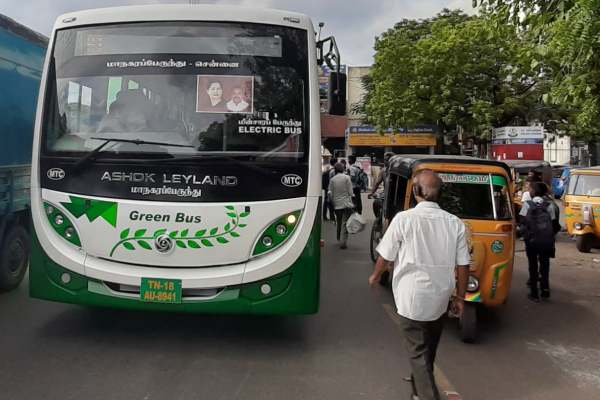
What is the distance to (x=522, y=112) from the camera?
29344 millimetres

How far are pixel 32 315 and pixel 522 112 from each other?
1110 inches

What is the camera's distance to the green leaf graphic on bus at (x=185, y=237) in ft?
15.0

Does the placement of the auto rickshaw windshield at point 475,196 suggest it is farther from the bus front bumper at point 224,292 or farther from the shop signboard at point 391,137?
the shop signboard at point 391,137

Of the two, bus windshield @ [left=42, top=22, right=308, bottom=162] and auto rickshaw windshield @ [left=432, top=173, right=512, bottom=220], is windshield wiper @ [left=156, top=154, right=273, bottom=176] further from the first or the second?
auto rickshaw windshield @ [left=432, top=173, right=512, bottom=220]

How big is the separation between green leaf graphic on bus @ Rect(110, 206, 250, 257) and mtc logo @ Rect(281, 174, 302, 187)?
54 cm

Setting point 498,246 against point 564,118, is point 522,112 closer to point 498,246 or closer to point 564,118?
point 564,118

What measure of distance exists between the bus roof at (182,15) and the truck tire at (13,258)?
293 cm

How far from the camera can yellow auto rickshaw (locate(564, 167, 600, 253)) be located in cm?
1139

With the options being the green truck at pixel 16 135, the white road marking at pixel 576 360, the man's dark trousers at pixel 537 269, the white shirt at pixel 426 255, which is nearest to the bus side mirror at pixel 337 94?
the white shirt at pixel 426 255

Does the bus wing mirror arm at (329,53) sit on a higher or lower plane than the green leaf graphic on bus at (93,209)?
higher

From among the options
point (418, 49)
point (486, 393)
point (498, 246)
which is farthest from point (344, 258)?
point (418, 49)

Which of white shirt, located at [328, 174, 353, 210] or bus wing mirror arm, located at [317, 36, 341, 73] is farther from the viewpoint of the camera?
white shirt, located at [328, 174, 353, 210]

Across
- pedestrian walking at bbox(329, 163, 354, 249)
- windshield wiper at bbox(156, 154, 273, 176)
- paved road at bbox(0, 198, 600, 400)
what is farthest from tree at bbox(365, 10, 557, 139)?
windshield wiper at bbox(156, 154, 273, 176)

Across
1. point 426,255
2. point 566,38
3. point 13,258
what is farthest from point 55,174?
point 566,38
